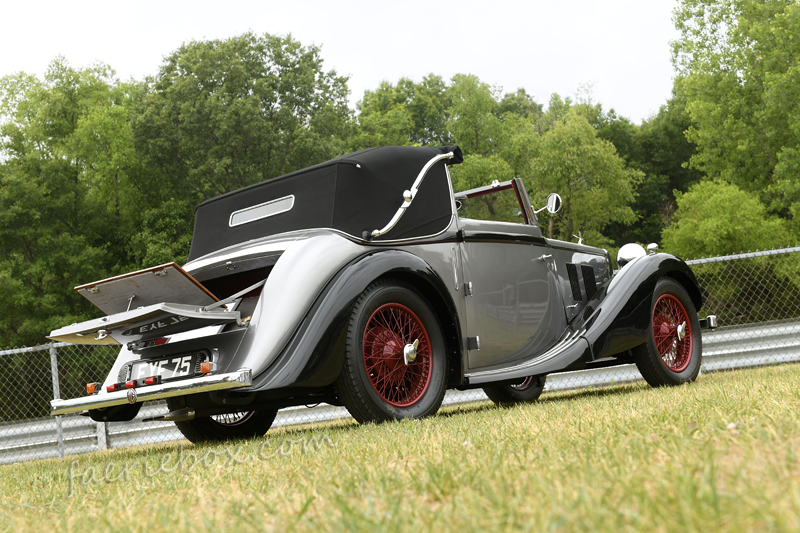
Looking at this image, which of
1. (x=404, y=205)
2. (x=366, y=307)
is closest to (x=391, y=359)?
(x=366, y=307)

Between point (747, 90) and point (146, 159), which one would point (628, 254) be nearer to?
point (146, 159)

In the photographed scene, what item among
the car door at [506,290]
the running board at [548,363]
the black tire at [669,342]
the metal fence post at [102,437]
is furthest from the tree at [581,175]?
the running board at [548,363]

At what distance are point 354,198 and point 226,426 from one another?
2153 mm

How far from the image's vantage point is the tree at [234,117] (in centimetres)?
2725

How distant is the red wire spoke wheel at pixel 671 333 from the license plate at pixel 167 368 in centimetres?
393

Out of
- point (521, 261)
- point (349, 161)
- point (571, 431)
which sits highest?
point (349, 161)

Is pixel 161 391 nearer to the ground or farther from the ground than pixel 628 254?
nearer to the ground

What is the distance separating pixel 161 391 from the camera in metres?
3.67

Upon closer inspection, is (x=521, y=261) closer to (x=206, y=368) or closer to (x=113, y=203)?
(x=206, y=368)

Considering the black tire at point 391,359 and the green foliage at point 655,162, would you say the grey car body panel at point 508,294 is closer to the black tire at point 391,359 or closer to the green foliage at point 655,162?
the black tire at point 391,359

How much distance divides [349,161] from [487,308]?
4.78ft

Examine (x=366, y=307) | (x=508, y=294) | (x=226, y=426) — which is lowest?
(x=226, y=426)

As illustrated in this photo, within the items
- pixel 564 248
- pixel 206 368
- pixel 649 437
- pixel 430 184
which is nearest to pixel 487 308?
pixel 430 184

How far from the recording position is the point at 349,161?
4.67 metres
